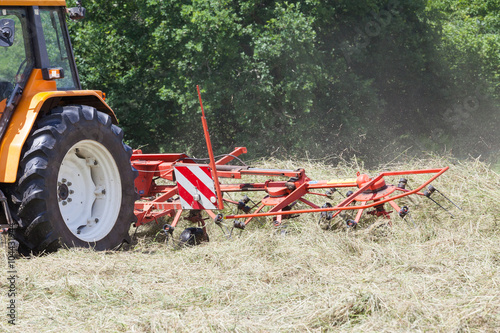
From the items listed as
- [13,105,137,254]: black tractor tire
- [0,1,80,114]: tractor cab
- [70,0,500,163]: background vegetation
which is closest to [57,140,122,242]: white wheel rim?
[13,105,137,254]: black tractor tire

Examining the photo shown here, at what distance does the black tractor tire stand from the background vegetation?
6.21 metres

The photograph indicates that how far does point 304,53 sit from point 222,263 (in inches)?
306

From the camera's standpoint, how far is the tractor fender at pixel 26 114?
4730 millimetres

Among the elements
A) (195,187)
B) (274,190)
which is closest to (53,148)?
(195,187)

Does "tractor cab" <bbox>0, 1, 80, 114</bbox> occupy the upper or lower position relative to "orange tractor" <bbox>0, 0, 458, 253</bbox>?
upper

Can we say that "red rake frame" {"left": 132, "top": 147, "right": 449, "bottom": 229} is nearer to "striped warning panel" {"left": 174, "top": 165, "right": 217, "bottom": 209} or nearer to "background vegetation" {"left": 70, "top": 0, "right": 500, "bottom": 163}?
"striped warning panel" {"left": 174, "top": 165, "right": 217, "bottom": 209}

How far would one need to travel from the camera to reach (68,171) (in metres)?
5.35

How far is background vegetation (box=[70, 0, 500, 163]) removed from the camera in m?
11.9

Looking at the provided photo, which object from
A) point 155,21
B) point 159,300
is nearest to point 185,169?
point 159,300

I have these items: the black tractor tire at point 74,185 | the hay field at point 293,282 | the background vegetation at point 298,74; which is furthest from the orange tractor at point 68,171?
the background vegetation at point 298,74

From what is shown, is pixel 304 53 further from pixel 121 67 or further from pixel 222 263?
pixel 222 263

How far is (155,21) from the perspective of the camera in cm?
1256

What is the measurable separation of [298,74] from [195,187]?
6676 mm

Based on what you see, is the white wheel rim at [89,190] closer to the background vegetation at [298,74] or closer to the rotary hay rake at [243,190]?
the rotary hay rake at [243,190]
